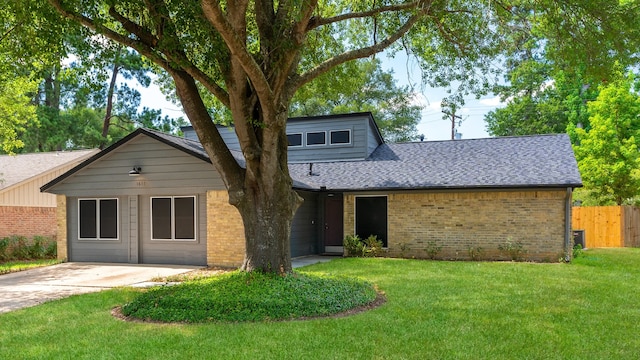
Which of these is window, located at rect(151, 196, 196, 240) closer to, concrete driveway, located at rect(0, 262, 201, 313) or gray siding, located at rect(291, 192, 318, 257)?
concrete driveway, located at rect(0, 262, 201, 313)

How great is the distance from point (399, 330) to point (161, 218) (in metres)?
10.0

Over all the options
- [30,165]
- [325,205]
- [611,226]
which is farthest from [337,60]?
[30,165]

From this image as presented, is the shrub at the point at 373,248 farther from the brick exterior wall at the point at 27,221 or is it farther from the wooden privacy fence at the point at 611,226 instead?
the brick exterior wall at the point at 27,221

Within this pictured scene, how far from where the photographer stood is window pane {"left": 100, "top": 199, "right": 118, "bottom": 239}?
15.1 meters

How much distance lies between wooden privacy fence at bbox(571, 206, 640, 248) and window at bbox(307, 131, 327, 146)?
36.8 feet

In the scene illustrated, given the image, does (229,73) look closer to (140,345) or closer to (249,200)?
(249,200)

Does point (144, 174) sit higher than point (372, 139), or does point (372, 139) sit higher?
point (372, 139)

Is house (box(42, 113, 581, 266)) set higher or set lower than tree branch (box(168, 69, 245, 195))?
lower

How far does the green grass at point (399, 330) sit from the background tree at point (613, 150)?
48.7 ft

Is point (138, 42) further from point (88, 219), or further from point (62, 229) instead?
point (62, 229)

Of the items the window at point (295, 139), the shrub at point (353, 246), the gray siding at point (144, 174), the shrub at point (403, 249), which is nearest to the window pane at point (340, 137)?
the window at point (295, 139)

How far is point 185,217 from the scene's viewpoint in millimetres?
14398

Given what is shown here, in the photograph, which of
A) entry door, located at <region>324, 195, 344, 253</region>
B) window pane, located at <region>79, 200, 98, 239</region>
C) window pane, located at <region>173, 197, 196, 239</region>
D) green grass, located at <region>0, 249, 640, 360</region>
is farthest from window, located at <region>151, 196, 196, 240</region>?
entry door, located at <region>324, 195, 344, 253</region>

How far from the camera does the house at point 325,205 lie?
13945 millimetres
